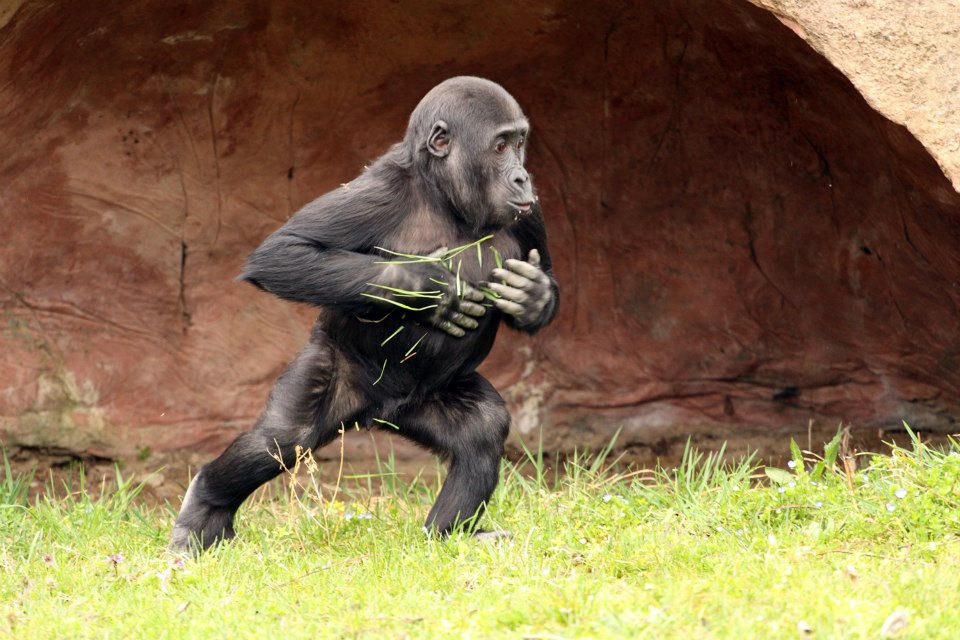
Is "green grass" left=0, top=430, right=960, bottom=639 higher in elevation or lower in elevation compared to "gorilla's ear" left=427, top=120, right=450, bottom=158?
lower

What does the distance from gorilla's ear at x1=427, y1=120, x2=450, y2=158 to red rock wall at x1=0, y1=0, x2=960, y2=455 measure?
1.84 m

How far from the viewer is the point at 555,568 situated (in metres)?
3.82

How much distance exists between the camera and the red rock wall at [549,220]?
6129mm

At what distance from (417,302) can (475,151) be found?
23.2 inches

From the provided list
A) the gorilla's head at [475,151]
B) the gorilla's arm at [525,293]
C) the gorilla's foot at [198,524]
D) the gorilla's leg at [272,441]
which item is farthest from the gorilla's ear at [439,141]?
the gorilla's foot at [198,524]

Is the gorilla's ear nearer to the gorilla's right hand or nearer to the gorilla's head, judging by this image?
the gorilla's head

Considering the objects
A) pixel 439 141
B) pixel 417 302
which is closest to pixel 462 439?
pixel 417 302

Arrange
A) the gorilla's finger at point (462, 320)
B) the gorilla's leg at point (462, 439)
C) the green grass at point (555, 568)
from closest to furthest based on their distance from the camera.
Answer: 1. the green grass at point (555, 568)
2. the gorilla's finger at point (462, 320)
3. the gorilla's leg at point (462, 439)

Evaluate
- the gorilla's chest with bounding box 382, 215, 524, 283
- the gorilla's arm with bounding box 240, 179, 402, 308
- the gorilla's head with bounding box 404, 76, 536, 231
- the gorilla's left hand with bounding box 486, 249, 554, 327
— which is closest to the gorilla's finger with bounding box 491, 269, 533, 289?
the gorilla's left hand with bounding box 486, 249, 554, 327

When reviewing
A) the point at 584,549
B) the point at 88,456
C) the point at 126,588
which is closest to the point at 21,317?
the point at 88,456

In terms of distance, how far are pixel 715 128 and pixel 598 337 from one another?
1.30 metres

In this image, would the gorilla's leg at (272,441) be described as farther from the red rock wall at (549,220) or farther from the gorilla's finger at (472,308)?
the red rock wall at (549,220)

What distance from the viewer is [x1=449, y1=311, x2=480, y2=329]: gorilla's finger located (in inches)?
173

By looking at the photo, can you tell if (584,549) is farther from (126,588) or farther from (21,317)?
(21,317)
